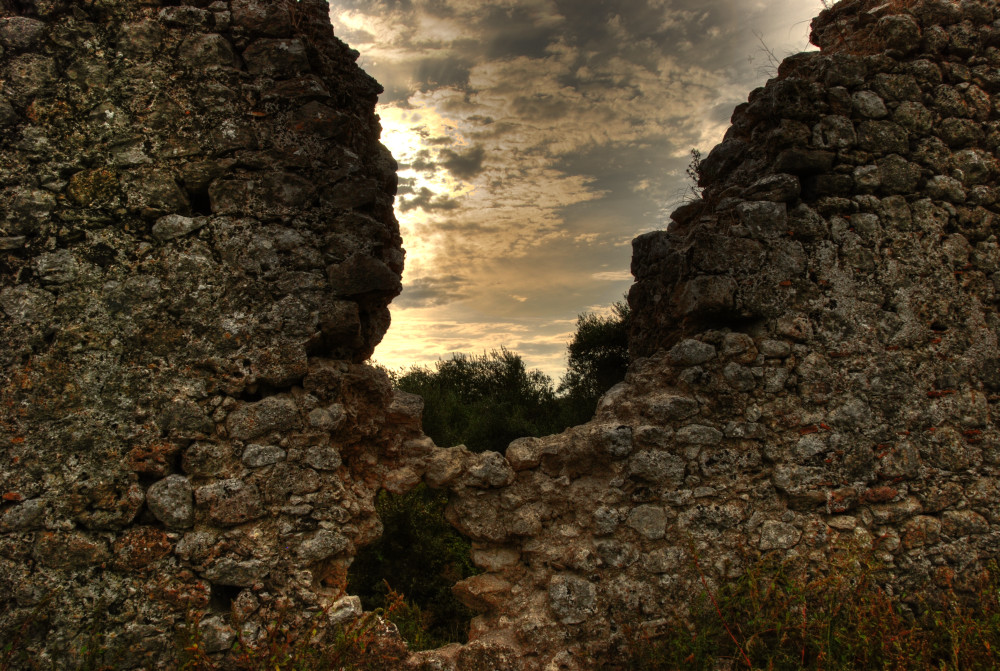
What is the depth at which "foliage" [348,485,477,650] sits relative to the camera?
7.89m

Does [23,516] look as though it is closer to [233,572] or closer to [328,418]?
[233,572]

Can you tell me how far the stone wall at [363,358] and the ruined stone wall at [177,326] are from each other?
0.05 ft

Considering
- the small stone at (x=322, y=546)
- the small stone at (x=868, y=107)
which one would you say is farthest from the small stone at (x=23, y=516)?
the small stone at (x=868, y=107)

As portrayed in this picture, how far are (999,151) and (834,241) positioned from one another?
5.50 feet

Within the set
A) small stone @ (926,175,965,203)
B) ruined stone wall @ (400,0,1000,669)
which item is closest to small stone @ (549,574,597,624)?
ruined stone wall @ (400,0,1000,669)

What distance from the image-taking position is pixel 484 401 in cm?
1554

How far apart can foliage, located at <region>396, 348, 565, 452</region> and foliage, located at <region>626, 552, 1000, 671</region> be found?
8984mm

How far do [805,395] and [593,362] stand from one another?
11790mm

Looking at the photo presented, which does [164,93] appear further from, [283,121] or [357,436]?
[357,436]

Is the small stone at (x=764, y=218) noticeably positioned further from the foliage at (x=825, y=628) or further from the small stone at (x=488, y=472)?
the small stone at (x=488, y=472)

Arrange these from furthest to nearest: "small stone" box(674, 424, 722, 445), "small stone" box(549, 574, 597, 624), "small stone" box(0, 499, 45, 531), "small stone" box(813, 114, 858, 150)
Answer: "small stone" box(813, 114, 858, 150)
"small stone" box(674, 424, 722, 445)
"small stone" box(549, 574, 597, 624)
"small stone" box(0, 499, 45, 531)

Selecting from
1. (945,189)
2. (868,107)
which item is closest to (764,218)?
(868,107)

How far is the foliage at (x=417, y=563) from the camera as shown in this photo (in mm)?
7891

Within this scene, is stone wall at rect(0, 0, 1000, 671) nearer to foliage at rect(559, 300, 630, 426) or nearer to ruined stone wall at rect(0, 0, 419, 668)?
ruined stone wall at rect(0, 0, 419, 668)
